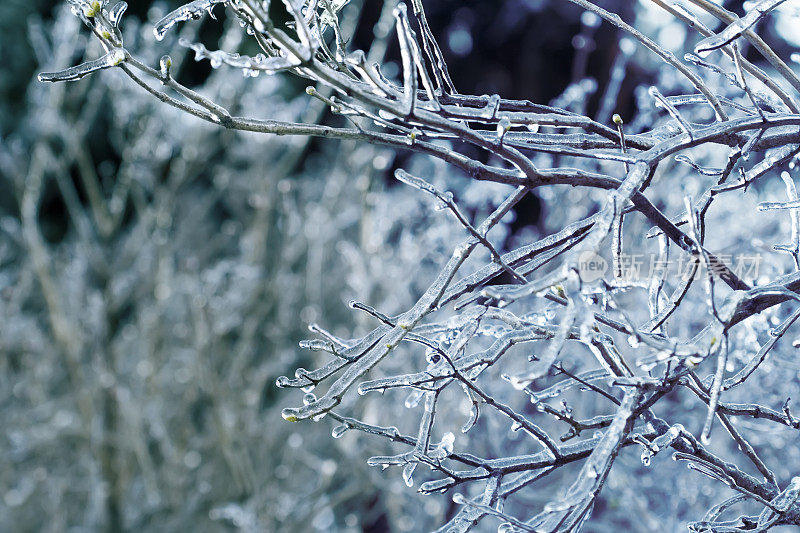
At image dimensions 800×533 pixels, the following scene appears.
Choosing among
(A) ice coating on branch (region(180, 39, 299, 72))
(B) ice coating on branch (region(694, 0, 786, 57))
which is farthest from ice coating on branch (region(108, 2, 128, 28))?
(B) ice coating on branch (region(694, 0, 786, 57))

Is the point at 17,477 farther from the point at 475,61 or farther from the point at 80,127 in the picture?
the point at 475,61

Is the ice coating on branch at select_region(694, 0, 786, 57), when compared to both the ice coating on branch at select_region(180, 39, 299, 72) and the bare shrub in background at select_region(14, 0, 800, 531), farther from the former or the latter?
the ice coating on branch at select_region(180, 39, 299, 72)

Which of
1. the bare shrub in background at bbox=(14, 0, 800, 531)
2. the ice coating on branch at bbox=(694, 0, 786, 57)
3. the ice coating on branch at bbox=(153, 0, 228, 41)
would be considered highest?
the ice coating on branch at bbox=(694, 0, 786, 57)

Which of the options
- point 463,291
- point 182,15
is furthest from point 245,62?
point 463,291

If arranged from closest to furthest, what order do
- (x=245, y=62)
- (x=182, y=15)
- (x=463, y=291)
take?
1. (x=245, y=62)
2. (x=182, y=15)
3. (x=463, y=291)

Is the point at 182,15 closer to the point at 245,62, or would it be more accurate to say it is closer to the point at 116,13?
the point at 116,13

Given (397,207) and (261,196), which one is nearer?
(261,196)

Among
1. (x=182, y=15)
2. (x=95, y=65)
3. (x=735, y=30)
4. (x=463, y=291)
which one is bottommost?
(x=463, y=291)

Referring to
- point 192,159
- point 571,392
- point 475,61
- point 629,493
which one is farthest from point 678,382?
point 475,61
